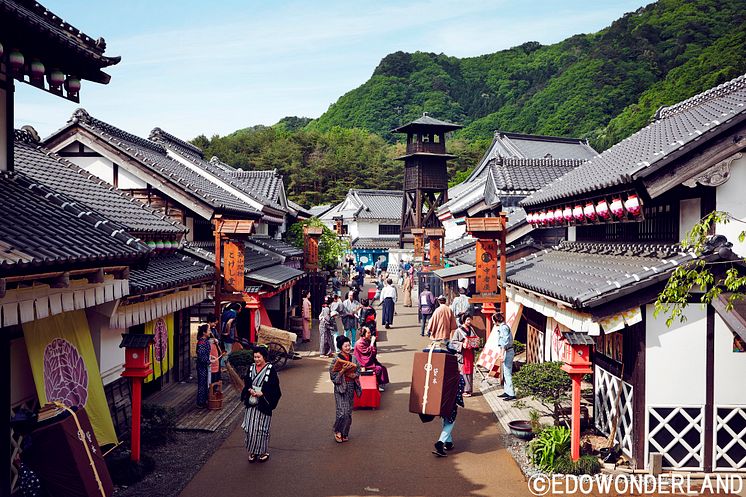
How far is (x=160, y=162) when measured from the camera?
846 inches

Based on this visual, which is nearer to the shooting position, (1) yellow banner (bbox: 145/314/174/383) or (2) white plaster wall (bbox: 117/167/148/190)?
(1) yellow banner (bbox: 145/314/174/383)

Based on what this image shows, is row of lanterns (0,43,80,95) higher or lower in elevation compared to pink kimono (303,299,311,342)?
higher

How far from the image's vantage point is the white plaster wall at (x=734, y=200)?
9.09 metres

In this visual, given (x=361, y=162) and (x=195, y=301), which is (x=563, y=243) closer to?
(x=195, y=301)

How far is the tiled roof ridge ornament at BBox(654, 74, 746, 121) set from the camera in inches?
527

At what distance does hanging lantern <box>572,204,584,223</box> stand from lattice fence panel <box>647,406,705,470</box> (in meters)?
4.96

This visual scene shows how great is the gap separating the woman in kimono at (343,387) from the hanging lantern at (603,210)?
5315 mm

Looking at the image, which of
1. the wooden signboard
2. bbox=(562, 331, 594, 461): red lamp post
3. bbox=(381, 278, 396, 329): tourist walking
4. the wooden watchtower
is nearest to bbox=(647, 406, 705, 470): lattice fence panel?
bbox=(562, 331, 594, 461): red lamp post

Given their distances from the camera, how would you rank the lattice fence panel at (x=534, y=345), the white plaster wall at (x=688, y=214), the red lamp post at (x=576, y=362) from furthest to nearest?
the lattice fence panel at (x=534, y=345), the white plaster wall at (x=688, y=214), the red lamp post at (x=576, y=362)

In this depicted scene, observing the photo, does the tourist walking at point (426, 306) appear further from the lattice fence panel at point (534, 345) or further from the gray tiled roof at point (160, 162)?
the gray tiled roof at point (160, 162)

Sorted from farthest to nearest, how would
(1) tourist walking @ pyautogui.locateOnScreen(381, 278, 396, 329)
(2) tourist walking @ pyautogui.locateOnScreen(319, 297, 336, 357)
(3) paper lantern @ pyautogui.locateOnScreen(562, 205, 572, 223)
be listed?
1. (1) tourist walking @ pyautogui.locateOnScreen(381, 278, 396, 329)
2. (2) tourist walking @ pyautogui.locateOnScreen(319, 297, 336, 357)
3. (3) paper lantern @ pyautogui.locateOnScreen(562, 205, 572, 223)

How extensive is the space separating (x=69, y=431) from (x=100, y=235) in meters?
2.92

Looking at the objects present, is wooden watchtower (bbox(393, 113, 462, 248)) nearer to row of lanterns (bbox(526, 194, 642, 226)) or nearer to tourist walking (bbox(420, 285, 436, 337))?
tourist walking (bbox(420, 285, 436, 337))

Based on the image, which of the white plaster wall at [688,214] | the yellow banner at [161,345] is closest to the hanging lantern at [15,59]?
the yellow banner at [161,345]
